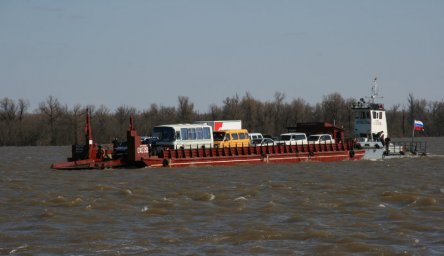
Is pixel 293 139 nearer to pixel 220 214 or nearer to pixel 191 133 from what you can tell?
pixel 191 133

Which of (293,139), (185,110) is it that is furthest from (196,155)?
(185,110)

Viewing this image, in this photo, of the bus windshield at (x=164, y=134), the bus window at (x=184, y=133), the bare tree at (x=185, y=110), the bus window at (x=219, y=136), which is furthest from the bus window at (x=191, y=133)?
the bare tree at (x=185, y=110)

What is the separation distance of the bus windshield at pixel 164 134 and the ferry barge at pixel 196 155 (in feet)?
3.18

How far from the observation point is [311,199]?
28859mm

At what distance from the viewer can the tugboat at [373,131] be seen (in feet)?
175

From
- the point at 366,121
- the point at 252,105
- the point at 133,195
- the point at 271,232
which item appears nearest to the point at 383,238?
the point at 271,232

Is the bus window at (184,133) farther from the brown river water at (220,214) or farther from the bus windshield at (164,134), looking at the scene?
the brown river water at (220,214)

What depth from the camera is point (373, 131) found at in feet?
Result: 180

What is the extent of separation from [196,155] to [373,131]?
15.8 metres

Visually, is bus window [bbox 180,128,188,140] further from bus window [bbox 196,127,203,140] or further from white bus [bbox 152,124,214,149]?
bus window [bbox 196,127,203,140]

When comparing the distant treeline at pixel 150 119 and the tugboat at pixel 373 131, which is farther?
the distant treeline at pixel 150 119

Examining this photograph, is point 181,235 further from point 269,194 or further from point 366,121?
point 366,121

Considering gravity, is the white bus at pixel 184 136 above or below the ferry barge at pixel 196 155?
above

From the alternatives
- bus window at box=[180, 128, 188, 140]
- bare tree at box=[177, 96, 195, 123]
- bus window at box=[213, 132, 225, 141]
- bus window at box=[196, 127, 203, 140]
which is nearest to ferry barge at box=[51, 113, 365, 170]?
bus window at box=[196, 127, 203, 140]
